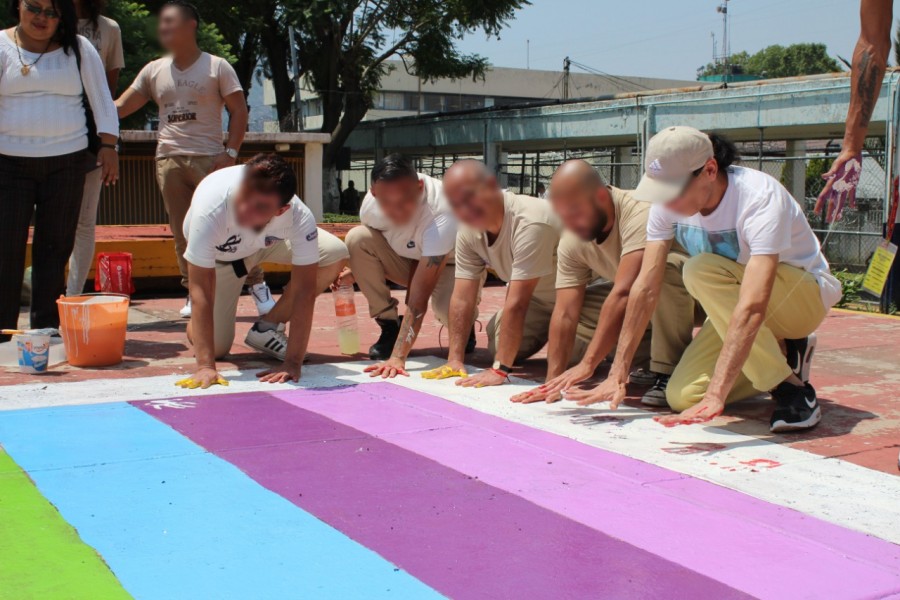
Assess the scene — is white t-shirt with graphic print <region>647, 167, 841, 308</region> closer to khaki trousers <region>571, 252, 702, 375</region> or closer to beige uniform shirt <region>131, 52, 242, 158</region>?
khaki trousers <region>571, 252, 702, 375</region>

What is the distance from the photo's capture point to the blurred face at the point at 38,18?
17.0 ft

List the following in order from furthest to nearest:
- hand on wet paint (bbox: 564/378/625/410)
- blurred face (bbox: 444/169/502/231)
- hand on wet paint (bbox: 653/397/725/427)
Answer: blurred face (bbox: 444/169/502/231) → hand on wet paint (bbox: 564/378/625/410) → hand on wet paint (bbox: 653/397/725/427)

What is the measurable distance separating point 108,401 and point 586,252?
2.18 metres

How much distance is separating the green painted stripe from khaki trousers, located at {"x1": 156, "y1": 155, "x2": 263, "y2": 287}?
3.63m

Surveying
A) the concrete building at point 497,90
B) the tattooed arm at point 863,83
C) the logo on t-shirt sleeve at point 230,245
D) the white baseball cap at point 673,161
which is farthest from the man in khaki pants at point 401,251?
the concrete building at point 497,90

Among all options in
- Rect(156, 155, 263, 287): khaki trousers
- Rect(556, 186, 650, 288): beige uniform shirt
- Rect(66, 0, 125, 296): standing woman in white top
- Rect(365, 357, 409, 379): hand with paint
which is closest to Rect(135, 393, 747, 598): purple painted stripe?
Rect(365, 357, 409, 379): hand with paint

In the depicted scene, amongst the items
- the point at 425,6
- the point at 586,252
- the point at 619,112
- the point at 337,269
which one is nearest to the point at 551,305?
the point at 586,252

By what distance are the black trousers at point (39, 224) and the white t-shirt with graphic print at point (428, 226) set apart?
5.49 feet

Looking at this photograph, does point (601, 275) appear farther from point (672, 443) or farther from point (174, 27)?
point (174, 27)

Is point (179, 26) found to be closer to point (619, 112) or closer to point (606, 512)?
point (606, 512)

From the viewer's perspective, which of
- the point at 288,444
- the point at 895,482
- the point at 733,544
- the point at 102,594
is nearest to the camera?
the point at 102,594

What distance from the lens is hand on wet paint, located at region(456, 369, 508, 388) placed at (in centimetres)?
468

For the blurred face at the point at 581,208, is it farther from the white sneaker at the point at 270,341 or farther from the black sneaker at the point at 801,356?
the white sneaker at the point at 270,341

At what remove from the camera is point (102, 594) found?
2266mm
